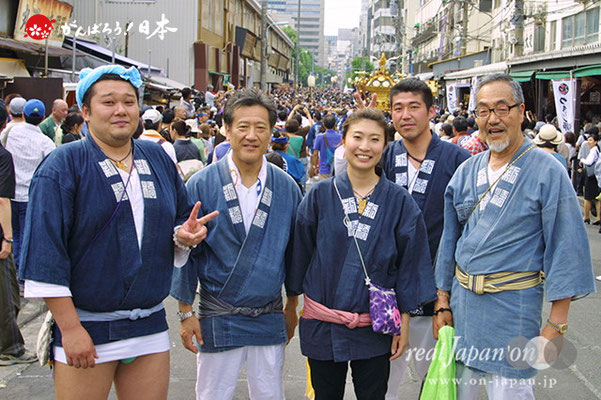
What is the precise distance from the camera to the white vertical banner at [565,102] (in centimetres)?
1306

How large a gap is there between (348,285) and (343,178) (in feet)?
1.85

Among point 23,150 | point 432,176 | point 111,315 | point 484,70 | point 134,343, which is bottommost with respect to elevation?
point 134,343

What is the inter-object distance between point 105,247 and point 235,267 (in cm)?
69

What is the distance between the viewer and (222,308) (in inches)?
118

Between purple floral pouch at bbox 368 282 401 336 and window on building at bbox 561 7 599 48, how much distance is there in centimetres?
1902

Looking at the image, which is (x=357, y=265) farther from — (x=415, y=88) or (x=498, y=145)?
(x=415, y=88)

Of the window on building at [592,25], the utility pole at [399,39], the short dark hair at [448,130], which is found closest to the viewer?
the short dark hair at [448,130]

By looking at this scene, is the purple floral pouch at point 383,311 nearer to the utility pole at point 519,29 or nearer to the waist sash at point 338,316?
the waist sash at point 338,316

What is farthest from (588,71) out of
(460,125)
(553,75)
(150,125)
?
(150,125)

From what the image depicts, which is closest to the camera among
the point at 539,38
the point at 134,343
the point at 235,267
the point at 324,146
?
the point at 134,343

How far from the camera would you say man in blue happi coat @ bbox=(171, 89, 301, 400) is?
9.81 ft

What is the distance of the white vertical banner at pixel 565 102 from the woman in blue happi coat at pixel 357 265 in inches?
450

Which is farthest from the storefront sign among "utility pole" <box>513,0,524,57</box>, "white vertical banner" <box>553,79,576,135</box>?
"utility pole" <box>513,0,524,57</box>

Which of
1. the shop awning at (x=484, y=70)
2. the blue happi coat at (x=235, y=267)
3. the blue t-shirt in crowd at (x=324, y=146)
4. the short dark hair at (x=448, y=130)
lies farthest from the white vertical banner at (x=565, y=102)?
the blue happi coat at (x=235, y=267)
